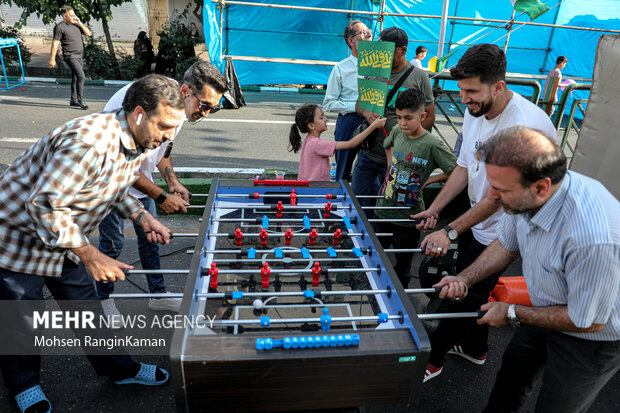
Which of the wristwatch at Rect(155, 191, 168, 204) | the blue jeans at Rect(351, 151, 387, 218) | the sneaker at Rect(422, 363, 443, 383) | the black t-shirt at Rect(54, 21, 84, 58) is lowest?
the sneaker at Rect(422, 363, 443, 383)

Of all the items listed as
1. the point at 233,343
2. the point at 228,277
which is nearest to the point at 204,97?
the point at 228,277

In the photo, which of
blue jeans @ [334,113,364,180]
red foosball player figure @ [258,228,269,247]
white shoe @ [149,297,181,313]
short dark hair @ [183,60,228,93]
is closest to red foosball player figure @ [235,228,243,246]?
red foosball player figure @ [258,228,269,247]

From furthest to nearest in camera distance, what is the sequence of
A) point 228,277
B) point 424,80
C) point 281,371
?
point 424,80, point 228,277, point 281,371

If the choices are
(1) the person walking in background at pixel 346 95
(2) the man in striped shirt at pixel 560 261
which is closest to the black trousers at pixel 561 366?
(2) the man in striped shirt at pixel 560 261

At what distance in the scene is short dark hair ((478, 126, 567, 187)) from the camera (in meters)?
1.71

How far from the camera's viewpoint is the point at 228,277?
2.40m

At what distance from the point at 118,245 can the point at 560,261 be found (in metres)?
2.99

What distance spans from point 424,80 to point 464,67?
1552 millimetres

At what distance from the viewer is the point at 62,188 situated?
201 cm

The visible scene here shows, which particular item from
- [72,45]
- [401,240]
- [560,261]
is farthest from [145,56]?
[560,261]

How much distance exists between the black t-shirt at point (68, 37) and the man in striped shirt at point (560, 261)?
9.73m

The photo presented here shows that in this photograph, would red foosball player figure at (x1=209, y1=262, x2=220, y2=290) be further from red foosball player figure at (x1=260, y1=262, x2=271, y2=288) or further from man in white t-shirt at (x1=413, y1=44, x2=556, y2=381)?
man in white t-shirt at (x1=413, y1=44, x2=556, y2=381)

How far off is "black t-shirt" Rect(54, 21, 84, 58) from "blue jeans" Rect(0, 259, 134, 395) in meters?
8.32

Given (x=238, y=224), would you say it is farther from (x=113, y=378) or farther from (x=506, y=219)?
(x=506, y=219)
